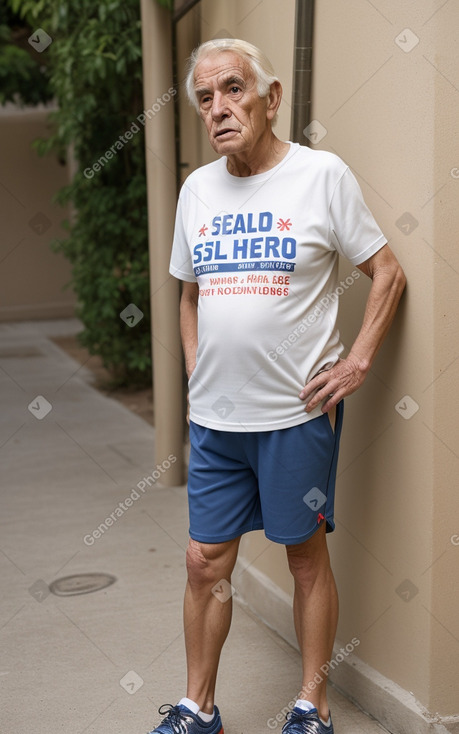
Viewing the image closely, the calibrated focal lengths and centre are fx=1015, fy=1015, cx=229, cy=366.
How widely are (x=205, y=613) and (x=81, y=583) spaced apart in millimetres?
1640

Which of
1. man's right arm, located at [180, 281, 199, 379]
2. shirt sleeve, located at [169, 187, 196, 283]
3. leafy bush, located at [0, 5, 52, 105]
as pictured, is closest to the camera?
shirt sleeve, located at [169, 187, 196, 283]

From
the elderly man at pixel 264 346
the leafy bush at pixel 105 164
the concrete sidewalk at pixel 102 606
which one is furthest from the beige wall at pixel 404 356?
the leafy bush at pixel 105 164

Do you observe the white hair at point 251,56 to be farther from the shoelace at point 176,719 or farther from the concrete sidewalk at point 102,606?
the concrete sidewalk at point 102,606

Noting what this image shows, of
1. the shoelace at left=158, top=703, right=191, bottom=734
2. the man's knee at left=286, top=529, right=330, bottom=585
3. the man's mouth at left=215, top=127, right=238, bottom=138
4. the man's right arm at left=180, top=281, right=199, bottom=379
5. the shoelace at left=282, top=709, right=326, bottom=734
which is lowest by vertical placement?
the shoelace at left=158, top=703, right=191, bottom=734

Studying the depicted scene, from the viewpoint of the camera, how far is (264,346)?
9.64 ft

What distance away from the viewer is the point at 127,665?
149 inches

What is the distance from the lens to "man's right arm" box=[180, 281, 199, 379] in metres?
3.38

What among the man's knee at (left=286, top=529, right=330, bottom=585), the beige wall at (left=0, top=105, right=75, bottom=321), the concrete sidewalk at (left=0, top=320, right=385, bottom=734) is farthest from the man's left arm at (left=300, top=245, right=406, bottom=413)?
the beige wall at (left=0, top=105, right=75, bottom=321)

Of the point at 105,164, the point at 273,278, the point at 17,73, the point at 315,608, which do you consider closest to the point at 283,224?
the point at 273,278

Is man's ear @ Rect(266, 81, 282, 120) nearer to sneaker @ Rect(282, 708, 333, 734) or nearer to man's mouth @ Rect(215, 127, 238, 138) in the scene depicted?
man's mouth @ Rect(215, 127, 238, 138)

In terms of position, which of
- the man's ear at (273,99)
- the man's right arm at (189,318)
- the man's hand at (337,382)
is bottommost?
the man's right arm at (189,318)

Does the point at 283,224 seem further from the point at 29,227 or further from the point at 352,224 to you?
the point at 29,227

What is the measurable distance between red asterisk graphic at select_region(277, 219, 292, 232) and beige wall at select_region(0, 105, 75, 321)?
37.8ft

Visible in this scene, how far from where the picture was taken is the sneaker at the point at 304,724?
3.08m
